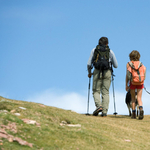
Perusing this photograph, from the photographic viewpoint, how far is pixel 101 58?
41.4 feet

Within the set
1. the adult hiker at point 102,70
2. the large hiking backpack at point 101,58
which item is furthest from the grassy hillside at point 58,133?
the large hiking backpack at point 101,58

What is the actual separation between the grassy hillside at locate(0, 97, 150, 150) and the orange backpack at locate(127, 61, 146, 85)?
2.93 meters

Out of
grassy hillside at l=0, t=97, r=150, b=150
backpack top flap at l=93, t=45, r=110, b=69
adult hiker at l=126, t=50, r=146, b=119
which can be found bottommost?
grassy hillside at l=0, t=97, r=150, b=150

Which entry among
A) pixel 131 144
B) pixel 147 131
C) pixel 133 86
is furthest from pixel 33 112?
pixel 133 86

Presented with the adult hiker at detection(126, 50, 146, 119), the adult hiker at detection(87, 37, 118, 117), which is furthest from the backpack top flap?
the adult hiker at detection(126, 50, 146, 119)

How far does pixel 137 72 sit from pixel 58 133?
6.27 meters

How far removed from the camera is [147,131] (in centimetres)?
1059

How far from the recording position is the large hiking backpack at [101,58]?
41.2 feet

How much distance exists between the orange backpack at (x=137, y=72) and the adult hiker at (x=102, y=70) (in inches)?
31.0

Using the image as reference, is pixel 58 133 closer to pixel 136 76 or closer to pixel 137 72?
pixel 136 76

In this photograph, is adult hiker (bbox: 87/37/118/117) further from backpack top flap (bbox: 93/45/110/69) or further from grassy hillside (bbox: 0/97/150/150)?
grassy hillside (bbox: 0/97/150/150)

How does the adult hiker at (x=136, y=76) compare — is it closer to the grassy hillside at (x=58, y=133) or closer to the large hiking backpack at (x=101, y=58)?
the large hiking backpack at (x=101, y=58)

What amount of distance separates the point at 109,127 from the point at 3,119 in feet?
12.9

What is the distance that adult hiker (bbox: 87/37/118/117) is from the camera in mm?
12641
